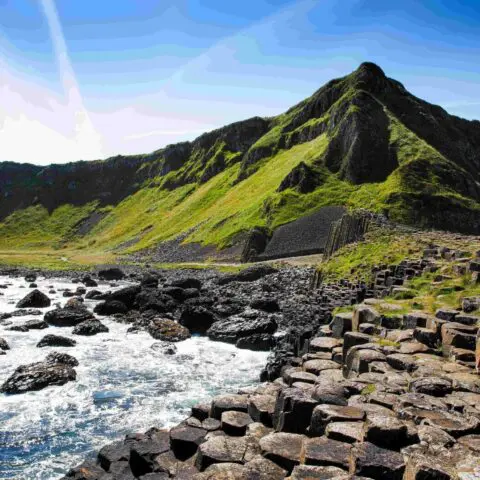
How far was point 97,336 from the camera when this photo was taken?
34312 millimetres

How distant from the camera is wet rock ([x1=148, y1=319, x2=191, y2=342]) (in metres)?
33.7

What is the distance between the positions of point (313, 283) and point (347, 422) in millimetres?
41603

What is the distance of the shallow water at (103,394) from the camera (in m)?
16.4

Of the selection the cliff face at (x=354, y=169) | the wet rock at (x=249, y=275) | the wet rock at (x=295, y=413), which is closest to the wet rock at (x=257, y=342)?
the wet rock at (x=295, y=413)

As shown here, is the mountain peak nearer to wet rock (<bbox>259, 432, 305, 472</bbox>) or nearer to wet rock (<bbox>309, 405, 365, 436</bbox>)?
wet rock (<bbox>309, 405, 365, 436</bbox>)

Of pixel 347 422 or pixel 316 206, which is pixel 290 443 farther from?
pixel 316 206

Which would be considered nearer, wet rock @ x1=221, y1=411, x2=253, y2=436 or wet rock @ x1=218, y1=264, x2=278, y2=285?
wet rock @ x1=221, y1=411, x2=253, y2=436

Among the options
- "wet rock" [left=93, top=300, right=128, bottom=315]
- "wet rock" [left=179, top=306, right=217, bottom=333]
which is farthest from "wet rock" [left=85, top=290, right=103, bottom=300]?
"wet rock" [left=179, top=306, right=217, bottom=333]

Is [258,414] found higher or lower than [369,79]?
lower

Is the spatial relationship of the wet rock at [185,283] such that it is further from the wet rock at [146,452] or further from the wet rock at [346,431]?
the wet rock at [346,431]

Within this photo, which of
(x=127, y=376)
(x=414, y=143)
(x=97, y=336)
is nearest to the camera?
(x=127, y=376)

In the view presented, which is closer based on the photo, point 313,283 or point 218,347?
point 218,347

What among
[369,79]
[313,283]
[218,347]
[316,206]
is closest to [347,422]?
[218,347]

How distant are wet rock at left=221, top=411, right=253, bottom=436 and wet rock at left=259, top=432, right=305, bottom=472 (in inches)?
51.9
